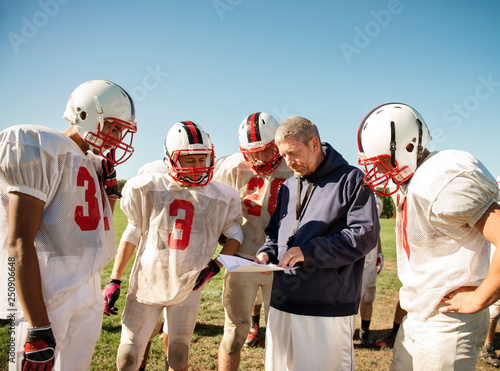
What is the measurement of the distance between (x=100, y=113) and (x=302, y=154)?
1.53 m

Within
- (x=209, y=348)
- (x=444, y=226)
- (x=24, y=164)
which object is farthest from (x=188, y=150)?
(x=209, y=348)

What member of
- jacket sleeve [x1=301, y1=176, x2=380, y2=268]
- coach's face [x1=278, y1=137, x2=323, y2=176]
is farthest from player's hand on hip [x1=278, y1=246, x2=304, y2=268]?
coach's face [x1=278, y1=137, x2=323, y2=176]

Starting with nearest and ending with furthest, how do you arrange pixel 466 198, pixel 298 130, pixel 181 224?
pixel 466 198
pixel 298 130
pixel 181 224

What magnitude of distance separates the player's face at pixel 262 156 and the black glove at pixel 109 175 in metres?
1.38

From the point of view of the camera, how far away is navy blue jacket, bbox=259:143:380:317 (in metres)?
2.33

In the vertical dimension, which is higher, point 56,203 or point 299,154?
point 299,154

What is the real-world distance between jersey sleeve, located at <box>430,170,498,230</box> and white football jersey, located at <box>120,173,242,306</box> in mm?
1869

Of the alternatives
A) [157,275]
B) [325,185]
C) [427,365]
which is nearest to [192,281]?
[157,275]

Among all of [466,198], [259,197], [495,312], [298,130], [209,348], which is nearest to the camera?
[466,198]

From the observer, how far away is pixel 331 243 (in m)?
2.33

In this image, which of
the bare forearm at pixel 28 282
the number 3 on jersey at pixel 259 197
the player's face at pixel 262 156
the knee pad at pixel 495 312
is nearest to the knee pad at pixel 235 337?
the number 3 on jersey at pixel 259 197

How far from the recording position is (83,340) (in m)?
2.37

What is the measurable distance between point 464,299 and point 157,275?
227 centimetres

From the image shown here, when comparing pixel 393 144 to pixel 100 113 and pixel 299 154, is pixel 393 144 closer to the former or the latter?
pixel 299 154
